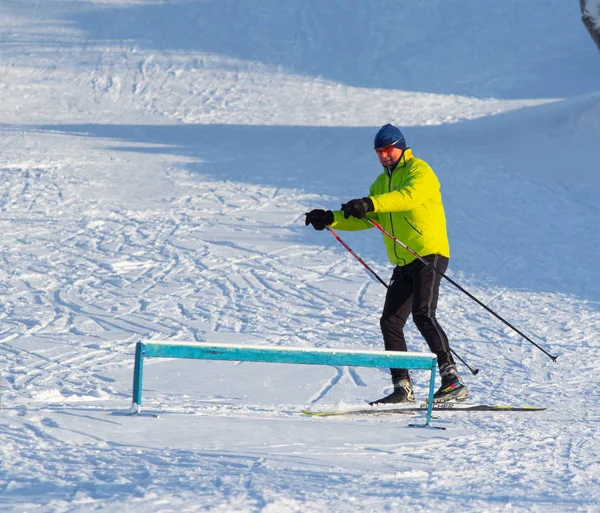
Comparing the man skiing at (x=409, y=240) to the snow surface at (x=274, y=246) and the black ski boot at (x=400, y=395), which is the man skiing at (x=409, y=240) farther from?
the snow surface at (x=274, y=246)

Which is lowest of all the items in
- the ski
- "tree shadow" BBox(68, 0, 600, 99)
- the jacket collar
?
the ski

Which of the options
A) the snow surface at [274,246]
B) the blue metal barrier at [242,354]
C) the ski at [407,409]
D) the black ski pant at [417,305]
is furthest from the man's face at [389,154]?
the snow surface at [274,246]

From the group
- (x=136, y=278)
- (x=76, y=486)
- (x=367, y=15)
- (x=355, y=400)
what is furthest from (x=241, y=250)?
(x=367, y=15)

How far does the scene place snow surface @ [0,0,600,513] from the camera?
3.90m

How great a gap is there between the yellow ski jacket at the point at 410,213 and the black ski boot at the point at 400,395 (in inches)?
28.7

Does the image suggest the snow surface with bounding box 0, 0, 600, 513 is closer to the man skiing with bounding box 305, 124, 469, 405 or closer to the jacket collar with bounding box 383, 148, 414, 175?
the man skiing with bounding box 305, 124, 469, 405

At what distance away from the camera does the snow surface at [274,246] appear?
12.8 feet

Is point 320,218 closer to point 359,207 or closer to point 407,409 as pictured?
point 359,207

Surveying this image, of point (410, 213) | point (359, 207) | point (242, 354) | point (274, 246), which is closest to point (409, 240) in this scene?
point (410, 213)

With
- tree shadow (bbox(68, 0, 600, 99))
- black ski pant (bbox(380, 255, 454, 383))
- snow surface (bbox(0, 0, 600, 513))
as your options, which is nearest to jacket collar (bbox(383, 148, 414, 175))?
black ski pant (bbox(380, 255, 454, 383))

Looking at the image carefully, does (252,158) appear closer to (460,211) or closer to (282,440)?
(460,211)

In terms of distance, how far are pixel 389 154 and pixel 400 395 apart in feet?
4.63

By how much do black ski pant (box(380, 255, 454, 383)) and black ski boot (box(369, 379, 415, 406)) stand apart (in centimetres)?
4

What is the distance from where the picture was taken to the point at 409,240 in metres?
5.43
